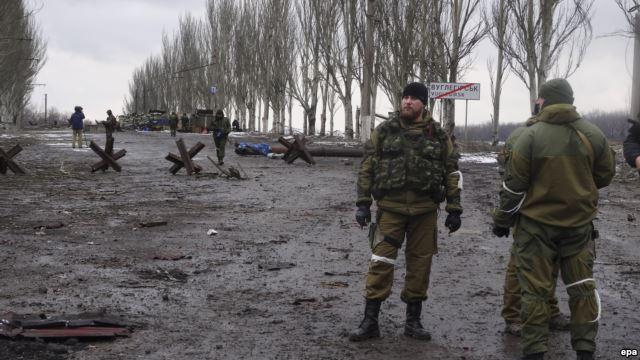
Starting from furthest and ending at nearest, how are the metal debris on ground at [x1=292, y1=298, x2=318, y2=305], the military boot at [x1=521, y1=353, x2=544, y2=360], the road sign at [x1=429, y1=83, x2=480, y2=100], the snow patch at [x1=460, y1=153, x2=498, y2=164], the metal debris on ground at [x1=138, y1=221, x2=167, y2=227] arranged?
the snow patch at [x1=460, y1=153, x2=498, y2=164] → the road sign at [x1=429, y1=83, x2=480, y2=100] → the metal debris on ground at [x1=138, y1=221, x2=167, y2=227] → the metal debris on ground at [x1=292, y1=298, x2=318, y2=305] → the military boot at [x1=521, y1=353, x2=544, y2=360]

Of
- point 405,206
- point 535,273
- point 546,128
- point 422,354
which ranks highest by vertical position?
point 546,128

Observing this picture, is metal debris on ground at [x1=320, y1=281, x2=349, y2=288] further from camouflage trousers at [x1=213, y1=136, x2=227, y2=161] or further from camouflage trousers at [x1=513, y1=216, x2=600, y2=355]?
camouflage trousers at [x1=213, y1=136, x2=227, y2=161]

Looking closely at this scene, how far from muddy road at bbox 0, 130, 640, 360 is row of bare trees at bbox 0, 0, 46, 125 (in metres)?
19.8

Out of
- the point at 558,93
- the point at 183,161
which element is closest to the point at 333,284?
the point at 558,93

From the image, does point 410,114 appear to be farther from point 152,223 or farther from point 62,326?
point 152,223

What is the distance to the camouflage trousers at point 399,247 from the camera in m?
4.61

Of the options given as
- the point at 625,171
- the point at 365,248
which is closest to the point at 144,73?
the point at 625,171

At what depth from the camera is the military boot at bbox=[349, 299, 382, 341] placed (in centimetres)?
451

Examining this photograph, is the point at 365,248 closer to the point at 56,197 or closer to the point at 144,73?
the point at 56,197

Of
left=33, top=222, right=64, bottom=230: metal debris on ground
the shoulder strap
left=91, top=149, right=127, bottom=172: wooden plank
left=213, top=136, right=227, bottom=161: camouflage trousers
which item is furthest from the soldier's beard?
left=213, top=136, right=227, bottom=161: camouflage trousers

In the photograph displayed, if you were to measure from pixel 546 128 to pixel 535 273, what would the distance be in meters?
0.83

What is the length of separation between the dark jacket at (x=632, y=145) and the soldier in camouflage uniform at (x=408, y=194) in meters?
1.51

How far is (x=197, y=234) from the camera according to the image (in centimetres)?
867

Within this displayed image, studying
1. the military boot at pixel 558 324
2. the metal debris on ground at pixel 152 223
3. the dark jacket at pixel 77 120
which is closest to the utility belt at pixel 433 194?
the military boot at pixel 558 324
